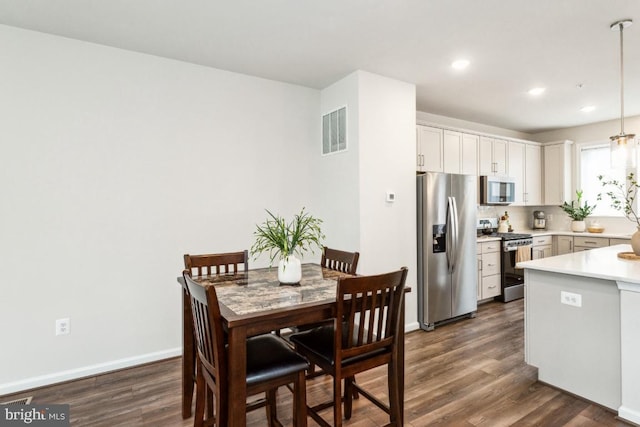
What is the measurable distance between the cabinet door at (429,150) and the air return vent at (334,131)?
111 centimetres

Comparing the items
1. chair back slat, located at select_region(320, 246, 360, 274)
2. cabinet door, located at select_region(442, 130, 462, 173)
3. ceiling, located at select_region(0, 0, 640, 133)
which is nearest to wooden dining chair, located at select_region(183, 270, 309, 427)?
chair back slat, located at select_region(320, 246, 360, 274)

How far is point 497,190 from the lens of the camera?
5141mm

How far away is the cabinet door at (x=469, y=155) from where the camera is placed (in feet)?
15.4

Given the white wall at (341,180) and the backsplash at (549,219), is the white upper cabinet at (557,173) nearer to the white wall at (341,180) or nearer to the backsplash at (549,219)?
the backsplash at (549,219)

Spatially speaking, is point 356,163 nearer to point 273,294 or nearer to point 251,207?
point 251,207

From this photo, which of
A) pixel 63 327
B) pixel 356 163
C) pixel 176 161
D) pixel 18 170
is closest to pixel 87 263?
pixel 63 327

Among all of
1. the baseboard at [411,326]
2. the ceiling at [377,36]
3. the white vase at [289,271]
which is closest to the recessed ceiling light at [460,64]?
the ceiling at [377,36]

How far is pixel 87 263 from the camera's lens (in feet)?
9.23

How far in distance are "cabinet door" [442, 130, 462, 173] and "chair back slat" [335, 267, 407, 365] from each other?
3.04 metres

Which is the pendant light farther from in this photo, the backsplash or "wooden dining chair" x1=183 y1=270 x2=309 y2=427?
the backsplash

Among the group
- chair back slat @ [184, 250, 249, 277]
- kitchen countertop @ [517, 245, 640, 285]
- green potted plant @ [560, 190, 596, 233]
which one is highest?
green potted plant @ [560, 190, 596, 233]

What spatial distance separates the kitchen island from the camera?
7.04 ft

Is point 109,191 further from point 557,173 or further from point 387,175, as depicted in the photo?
point 557,173

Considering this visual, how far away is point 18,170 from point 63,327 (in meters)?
1.23
